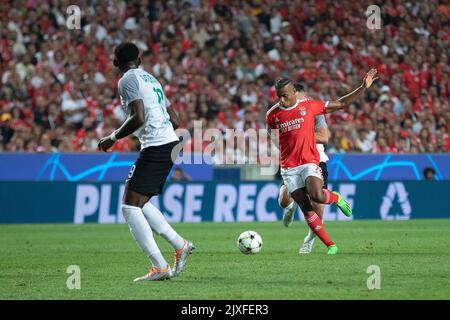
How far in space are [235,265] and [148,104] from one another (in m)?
2.62

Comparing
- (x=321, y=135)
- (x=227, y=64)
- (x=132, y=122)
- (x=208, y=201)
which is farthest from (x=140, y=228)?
(x=227, y=64)

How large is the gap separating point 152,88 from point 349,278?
270 cm

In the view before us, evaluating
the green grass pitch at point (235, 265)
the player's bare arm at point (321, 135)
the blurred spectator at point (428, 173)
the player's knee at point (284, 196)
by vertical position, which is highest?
the blurred spectator at point (428, 173)

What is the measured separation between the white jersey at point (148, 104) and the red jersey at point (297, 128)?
263 centimetres

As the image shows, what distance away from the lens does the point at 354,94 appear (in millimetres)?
11445

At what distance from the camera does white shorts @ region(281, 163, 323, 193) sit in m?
12.1

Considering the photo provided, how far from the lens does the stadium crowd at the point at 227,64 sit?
21.1 meters

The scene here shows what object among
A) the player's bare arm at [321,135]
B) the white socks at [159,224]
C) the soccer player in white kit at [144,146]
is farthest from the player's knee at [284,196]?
the soccer player in white kit at [144,146]

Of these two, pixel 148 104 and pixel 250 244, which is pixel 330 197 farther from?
pixel 148 104

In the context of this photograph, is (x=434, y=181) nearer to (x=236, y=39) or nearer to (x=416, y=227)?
(x=416, y=227)

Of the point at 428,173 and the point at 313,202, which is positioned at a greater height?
the point at 428,173

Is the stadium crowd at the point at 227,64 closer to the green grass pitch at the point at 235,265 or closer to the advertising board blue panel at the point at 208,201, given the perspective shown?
the advertising board blue panel at the point at 208,201

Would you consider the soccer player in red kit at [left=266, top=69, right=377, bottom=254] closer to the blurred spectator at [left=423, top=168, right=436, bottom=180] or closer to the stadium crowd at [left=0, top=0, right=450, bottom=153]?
the stadium crowd at [left=0, top=0, right=450, bottom=153]

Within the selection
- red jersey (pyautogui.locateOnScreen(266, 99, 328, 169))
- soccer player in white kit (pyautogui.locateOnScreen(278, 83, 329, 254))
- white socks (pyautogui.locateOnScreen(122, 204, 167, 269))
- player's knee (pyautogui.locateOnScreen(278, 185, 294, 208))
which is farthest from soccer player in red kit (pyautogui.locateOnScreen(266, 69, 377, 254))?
white socks (pyautogui.locateOnScreen(122, 204, 167, 269))
